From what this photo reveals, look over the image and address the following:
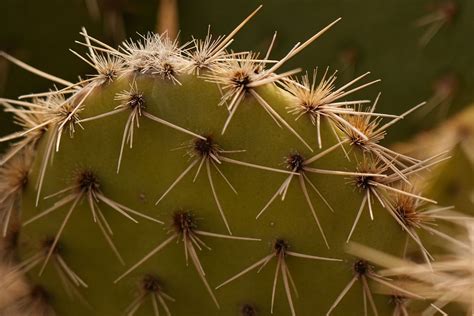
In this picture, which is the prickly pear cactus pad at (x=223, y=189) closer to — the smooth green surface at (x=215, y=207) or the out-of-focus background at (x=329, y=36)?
the smooth green surface at (x=215, y=207)

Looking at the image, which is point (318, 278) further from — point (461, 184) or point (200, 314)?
point (461, 184)

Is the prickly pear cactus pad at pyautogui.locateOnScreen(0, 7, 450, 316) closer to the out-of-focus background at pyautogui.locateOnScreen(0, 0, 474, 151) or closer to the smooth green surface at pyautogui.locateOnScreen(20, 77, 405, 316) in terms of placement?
the smooth green surface at pyautogui.locateOnScreen(20, 77, 405, 316)

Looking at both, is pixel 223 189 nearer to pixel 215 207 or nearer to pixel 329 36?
pixel 215 207

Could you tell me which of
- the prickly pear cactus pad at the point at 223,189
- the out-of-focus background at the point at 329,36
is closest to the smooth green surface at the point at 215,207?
the prickly pear cactus pad at the point at 223,189

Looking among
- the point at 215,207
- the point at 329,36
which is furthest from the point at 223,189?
the point at 329,36

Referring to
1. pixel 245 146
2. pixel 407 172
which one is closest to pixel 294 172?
pixel 245 146
